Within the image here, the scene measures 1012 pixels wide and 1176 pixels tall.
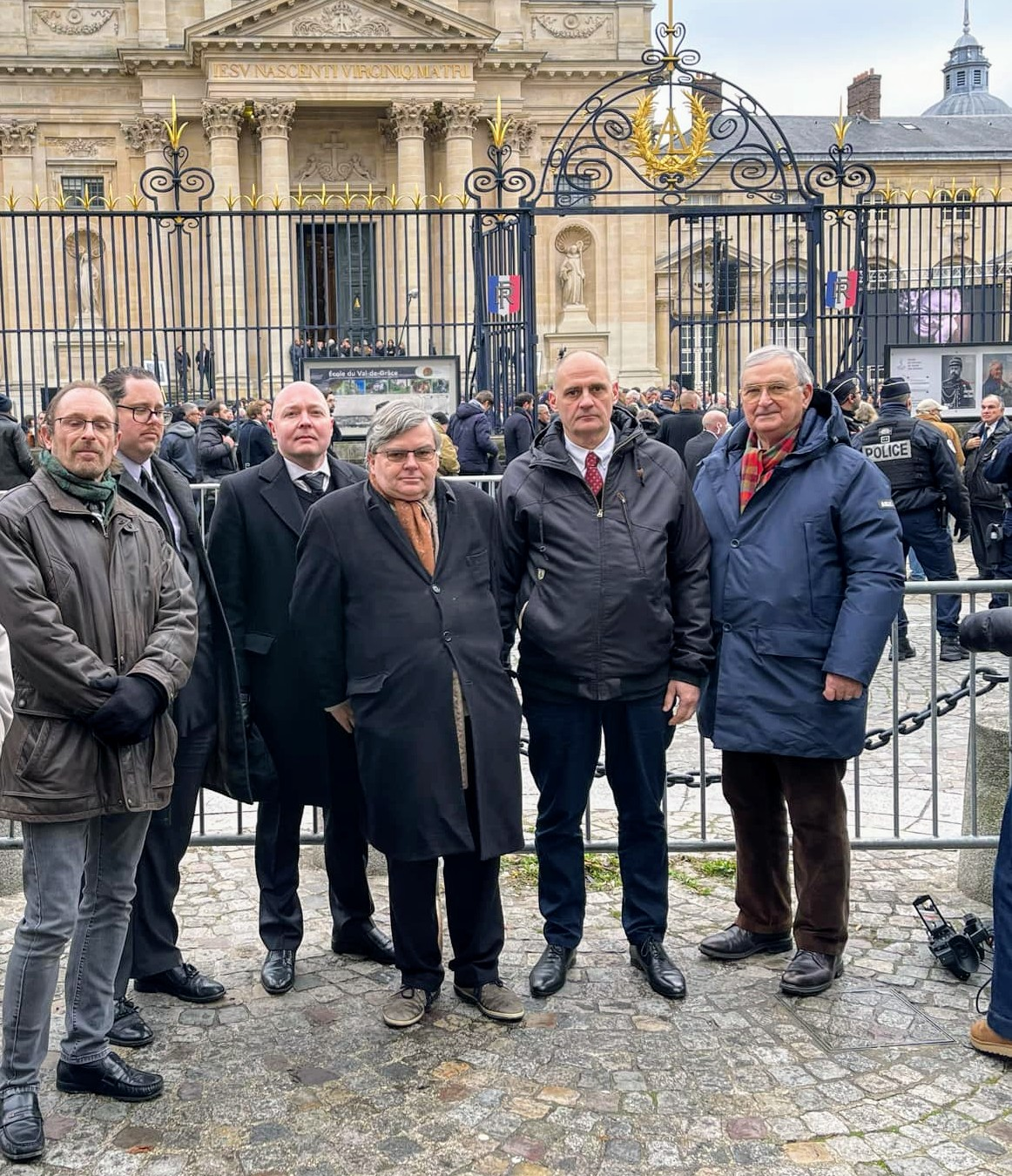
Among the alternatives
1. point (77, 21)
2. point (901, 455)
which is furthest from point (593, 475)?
point (77, 21)

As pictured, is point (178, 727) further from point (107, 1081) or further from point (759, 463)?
point (759, 463)

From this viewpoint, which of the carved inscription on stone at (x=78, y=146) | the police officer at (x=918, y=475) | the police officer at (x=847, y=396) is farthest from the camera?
the carved inscription on stone at (x=78, y=146)

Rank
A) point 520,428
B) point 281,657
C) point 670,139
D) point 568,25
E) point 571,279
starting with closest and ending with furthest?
point 281,657 → point 670,139 → point 520,428 → point 571,279 → point 568,25

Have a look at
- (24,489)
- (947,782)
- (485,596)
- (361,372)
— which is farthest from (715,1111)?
(361,372)

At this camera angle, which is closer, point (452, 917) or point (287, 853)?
point (452, 917)

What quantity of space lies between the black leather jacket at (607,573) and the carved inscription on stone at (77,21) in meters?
35.6

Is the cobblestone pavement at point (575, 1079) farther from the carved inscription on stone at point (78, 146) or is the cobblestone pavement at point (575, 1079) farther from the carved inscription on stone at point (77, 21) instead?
the carved inscription on stone at point (77, 21)

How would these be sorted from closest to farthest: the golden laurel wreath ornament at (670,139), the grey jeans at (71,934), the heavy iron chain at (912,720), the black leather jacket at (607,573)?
the grey jeans at (71,934) < the black leather jacket at (607,573) < the heavy iron chain at (912,720) < the golden laurel wreath ornament at (670,139)

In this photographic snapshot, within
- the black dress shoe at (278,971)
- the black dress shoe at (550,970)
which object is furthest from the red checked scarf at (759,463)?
the black dress shoe at (278,971)

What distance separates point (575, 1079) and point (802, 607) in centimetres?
164

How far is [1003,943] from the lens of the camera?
4000 mm

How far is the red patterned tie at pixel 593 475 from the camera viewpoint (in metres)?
4.52

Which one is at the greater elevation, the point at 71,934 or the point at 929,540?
the point at 929,540

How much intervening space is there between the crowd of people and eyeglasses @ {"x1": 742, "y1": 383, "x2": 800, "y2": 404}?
0.01 meters
